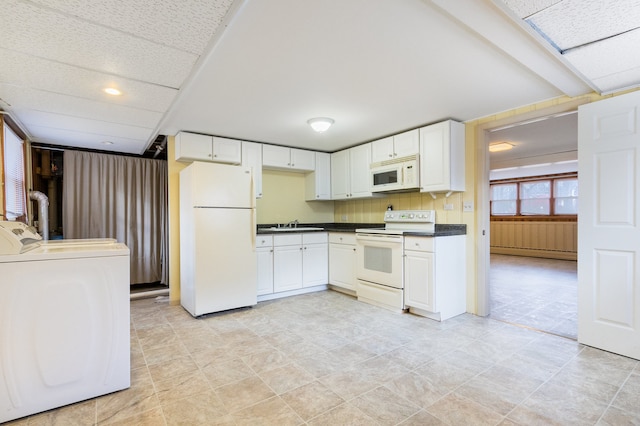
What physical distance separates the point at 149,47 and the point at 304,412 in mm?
2377

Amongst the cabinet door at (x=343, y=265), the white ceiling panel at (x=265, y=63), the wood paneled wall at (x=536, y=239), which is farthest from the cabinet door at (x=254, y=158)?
the wood paneled wall at (x=536, y=239)

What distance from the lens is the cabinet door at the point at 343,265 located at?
13.8ft

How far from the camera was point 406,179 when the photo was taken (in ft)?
12.4

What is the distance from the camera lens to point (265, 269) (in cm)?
404

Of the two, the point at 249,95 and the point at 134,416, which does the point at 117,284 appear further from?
the point at 249,95

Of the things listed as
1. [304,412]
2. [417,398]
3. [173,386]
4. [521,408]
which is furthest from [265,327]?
[521,408]

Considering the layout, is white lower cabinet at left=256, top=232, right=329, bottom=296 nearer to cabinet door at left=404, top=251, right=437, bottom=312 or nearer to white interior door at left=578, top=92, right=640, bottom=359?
cabinet door at left=404, top=251, right=437, bottom=312

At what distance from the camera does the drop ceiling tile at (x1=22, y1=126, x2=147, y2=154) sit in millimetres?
3586

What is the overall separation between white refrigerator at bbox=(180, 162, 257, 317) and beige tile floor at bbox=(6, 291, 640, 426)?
0.44 meters

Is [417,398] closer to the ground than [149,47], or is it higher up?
closer to the ground

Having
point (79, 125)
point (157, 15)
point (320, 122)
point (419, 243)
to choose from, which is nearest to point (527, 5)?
point (157, 15)

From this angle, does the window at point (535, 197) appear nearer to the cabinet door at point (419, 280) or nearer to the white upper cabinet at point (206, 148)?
the cabinet door at point (419, 280)

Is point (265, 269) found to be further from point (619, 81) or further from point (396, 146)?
point (619, 81)

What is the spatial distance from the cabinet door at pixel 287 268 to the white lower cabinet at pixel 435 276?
1.55 meters
